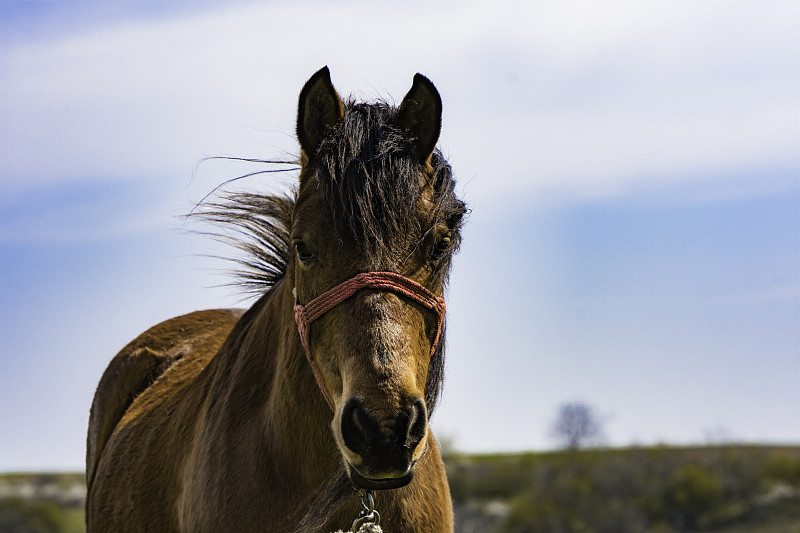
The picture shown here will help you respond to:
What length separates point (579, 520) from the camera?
23094 millimetres

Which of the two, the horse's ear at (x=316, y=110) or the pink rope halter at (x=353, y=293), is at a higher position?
the horse's ear at (x=316, y=110)

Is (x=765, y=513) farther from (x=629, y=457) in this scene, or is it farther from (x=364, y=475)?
(x=364, y=475)

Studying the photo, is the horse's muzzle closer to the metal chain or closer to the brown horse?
the brown horse

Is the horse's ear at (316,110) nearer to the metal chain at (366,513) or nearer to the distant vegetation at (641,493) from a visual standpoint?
the metal chain at (366,513)

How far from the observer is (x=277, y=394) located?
3389mm

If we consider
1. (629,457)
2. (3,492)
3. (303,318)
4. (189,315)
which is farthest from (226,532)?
(3,492)

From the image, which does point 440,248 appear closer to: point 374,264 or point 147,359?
point 374,264

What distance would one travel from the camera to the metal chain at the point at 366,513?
309 cm

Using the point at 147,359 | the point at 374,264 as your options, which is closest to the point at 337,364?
the point at 374,264

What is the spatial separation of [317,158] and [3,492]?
88.9 feet

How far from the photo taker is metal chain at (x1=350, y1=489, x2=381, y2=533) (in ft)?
10.1

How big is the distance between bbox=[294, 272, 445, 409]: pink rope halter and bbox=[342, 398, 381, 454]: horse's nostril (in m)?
0.41

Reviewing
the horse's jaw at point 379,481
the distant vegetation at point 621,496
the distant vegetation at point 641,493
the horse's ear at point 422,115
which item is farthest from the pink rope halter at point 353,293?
the distant vegetation at point 621,496

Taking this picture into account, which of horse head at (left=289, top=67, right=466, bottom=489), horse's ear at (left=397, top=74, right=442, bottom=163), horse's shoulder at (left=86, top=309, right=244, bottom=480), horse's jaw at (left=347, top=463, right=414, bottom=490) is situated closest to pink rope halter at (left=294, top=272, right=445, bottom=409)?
horse head at (left=289, top=67, right=466, bottom=489)
